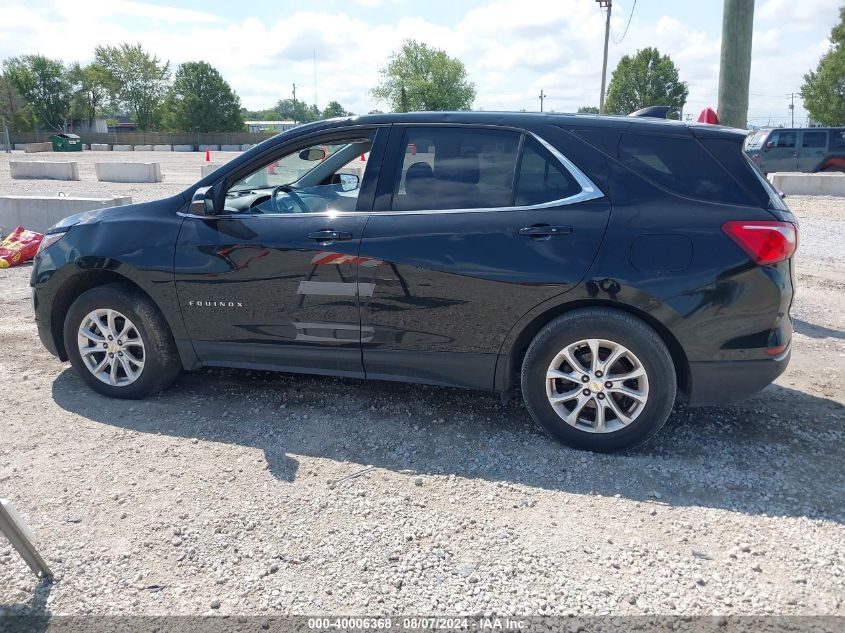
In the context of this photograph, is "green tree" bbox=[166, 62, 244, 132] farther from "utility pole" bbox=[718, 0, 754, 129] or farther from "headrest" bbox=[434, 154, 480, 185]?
"headrest" bbox=[434, 154, 480, 185]

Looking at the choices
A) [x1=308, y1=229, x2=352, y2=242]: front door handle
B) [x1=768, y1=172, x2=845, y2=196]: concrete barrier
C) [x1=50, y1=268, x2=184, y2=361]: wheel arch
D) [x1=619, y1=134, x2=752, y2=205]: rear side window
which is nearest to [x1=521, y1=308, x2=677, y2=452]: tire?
[x1=619, y1=134, x2=752, y2=205]: rear side window

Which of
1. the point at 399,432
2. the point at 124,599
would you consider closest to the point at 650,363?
the point at 399,432

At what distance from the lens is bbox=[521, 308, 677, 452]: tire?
3.60 metres

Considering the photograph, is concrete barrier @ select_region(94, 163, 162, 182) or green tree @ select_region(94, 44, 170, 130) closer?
concrete barrier @ select_region(94, 163, 162, 182)

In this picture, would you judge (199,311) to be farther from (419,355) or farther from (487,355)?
(487,355)

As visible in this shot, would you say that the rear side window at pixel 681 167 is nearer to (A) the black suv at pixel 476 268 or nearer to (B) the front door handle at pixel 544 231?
(A) the black suv at pixel 476 268

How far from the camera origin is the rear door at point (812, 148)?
71.2ft

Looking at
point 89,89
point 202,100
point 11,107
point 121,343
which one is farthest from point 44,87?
point 121,343

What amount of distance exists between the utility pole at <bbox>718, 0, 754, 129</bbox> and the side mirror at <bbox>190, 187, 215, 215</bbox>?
17.2 ft

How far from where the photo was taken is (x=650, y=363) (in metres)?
3.59

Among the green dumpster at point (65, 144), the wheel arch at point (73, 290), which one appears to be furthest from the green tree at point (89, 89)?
the wheel arch at point (73, 290)

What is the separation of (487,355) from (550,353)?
375 mm

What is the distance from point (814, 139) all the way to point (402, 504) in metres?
23.5

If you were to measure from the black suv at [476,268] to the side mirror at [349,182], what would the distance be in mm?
23
